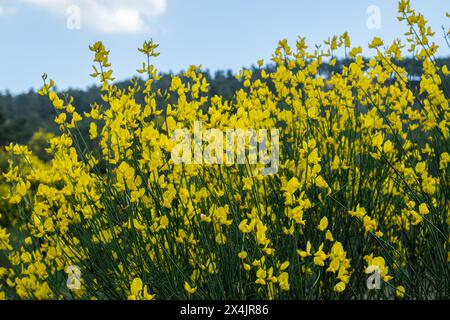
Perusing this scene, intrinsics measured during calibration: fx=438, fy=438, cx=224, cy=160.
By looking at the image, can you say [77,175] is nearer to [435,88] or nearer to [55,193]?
[55,193]

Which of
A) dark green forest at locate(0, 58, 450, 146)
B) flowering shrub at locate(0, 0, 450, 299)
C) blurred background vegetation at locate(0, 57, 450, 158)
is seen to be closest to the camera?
flowering shrub at locate(0, 0, 450, 299)

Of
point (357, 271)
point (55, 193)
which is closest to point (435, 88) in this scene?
point (357, 271)

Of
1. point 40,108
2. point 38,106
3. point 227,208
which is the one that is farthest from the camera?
point 38,106

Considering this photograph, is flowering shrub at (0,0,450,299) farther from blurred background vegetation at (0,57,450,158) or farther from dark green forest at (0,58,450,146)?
dark green forest at (0,58,450,146)

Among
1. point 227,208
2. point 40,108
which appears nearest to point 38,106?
point 40,108

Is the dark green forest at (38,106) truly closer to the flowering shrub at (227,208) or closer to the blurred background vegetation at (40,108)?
the blurred background vegetation at (40,108)

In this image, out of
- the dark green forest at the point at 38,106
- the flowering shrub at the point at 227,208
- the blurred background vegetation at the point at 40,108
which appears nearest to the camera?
the flowering shrub at the point at 227,208

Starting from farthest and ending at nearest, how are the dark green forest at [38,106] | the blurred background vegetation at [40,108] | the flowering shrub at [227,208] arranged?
the dark green forest at [38,106] < the blurred background vegetation at [40,108] < the flowering shrub at [227,208]

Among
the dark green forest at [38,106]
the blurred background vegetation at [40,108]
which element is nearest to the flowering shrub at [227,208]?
the blurred background vegetation at [40,108]

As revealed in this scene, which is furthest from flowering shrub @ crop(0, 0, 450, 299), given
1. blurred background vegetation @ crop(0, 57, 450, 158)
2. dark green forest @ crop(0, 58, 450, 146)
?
dark green forest @ crop(0, 58, 450, 146)

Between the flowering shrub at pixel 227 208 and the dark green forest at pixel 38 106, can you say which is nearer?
the flowering shrub at pixel 227 208

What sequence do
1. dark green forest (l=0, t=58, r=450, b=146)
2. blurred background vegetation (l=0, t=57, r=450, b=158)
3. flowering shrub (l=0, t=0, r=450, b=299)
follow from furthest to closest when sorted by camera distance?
1. dark green forest (l=0, t=58, r=450, b=146)
2. blurred background vegetation (l=0, t=57, r=450, b=158)
3. flowering shrub (l=0, t=0, r=450, b=299)

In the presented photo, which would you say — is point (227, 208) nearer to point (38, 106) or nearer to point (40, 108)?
point (40, 108)

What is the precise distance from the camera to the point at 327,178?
2.46m
